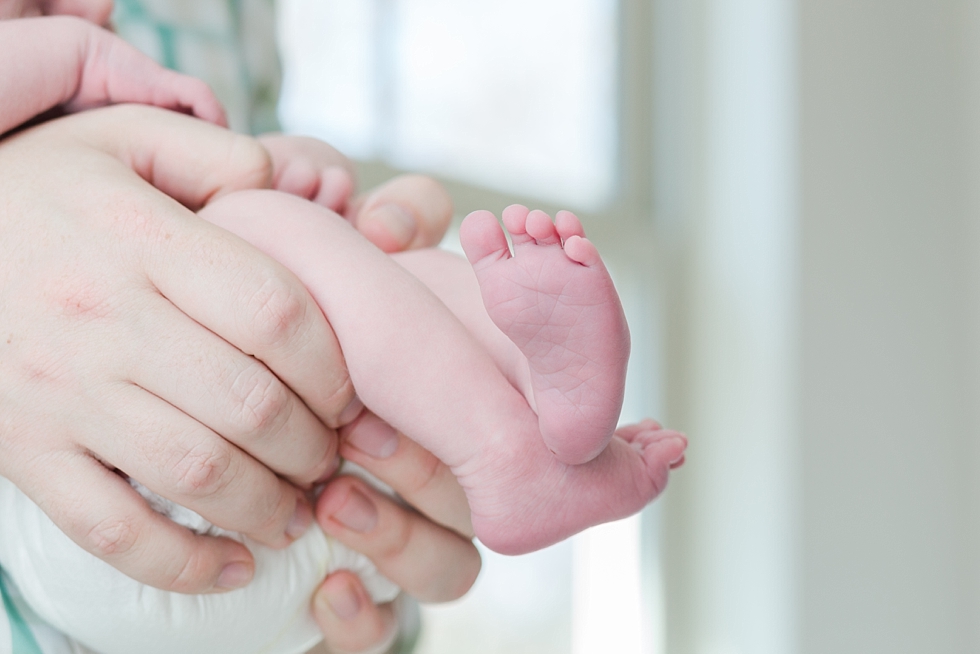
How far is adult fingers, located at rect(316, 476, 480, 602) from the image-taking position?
23.2 inches

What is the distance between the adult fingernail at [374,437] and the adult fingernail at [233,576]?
0.11m

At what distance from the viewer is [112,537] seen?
0.46 m

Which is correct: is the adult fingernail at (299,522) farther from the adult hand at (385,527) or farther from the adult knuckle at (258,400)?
the adult knuckle at (258,400)

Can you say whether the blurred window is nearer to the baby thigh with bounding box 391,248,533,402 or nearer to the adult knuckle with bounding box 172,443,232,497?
the baby thigh with bounding box 391,248,533,402

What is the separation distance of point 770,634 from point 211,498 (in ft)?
5.03

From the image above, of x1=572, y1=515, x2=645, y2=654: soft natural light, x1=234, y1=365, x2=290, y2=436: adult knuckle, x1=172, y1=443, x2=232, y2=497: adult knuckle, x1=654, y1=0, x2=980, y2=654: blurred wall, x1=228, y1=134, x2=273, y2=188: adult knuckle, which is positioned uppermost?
x1=228, y1=134, x2=273, y2=188: adult knuckle

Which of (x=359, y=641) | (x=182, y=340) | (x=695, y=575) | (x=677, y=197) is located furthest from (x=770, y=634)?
(x=182, y=340)

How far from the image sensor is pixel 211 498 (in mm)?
483

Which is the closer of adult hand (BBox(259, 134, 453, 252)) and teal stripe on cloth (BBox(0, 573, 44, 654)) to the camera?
teal stripe on cloth (BBox(0, 573, 44, 654))

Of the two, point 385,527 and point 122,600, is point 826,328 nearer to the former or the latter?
point 385,527

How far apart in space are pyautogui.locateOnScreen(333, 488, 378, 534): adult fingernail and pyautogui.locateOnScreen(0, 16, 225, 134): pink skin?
0.32 metres

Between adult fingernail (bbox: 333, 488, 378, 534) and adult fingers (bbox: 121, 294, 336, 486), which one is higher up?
adult fingers (bbox: 121, 294, 336, 486)

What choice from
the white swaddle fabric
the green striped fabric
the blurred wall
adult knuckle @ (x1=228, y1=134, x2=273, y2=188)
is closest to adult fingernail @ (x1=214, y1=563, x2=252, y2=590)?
the white swaddle fabric

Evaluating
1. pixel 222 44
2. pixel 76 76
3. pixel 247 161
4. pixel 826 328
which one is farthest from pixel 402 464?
pixel 826 328
